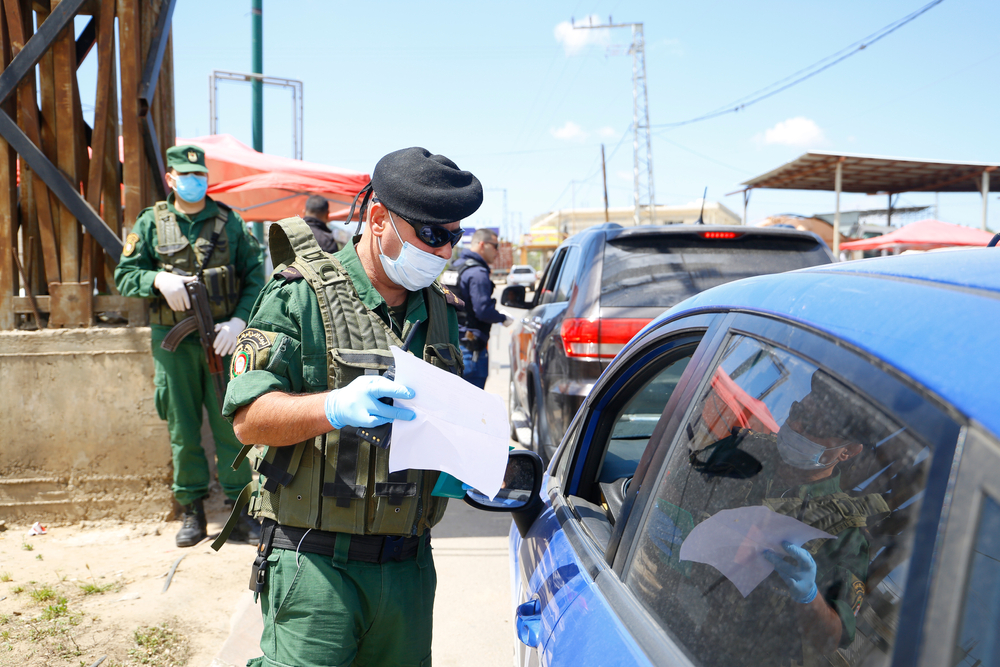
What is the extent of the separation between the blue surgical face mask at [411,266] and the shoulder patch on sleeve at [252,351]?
0.37 meters

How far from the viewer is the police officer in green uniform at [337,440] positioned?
164 centimetres

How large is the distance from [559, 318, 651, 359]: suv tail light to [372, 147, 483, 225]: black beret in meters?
2.18

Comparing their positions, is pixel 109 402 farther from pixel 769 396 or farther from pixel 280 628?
pixel 769 396

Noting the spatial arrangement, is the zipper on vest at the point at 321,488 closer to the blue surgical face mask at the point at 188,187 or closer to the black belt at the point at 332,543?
the black belt at the point at 332,543

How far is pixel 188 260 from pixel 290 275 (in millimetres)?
2641

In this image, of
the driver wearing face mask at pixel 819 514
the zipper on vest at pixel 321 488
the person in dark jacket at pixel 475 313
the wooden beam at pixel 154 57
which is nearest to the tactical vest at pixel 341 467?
the zipper on vest at pixel 321 488

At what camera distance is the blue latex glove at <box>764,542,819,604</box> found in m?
0.92

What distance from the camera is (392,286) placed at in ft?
6.38

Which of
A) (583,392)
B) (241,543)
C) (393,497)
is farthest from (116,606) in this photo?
(583,392)

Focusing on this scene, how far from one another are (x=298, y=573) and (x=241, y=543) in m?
2.66

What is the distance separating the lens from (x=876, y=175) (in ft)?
63.7

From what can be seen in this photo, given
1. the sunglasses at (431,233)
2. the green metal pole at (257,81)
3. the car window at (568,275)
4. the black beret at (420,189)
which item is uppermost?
the green metal pole at (257,81)

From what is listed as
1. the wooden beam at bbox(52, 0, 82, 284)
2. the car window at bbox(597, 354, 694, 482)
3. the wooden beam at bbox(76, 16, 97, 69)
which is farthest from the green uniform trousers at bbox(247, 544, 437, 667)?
the wooden beam at bbox(76, 16, 97, 69)

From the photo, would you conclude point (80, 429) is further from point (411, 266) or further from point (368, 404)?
point (368, 404)
